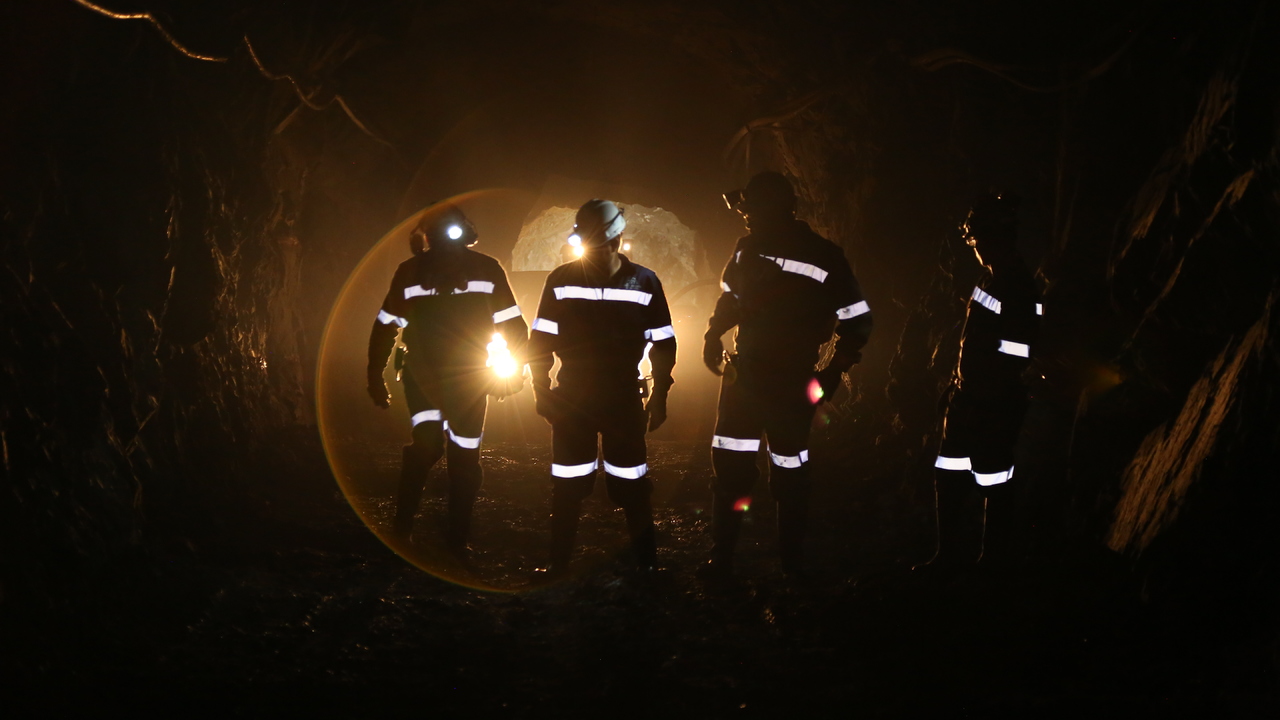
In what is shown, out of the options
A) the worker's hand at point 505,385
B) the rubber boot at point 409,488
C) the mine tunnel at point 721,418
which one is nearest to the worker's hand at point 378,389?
the rubber boot at point 409,488

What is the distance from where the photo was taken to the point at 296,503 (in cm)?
512

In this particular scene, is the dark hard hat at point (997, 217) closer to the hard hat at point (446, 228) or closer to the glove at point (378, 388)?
the hard hat at point (446, 228)

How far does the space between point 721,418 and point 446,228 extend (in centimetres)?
176

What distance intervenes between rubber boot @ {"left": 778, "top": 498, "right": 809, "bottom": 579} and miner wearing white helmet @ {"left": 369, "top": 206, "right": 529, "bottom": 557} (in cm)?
161

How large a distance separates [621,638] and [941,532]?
1.73 m

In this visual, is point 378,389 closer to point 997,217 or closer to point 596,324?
point 596,324

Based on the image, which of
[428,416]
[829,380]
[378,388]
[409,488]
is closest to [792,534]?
[829,380]

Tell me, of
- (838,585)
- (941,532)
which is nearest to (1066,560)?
(941,532)

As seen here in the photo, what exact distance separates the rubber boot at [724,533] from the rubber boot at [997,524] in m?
1.20

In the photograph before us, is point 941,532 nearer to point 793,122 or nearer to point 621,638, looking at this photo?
point 621,638

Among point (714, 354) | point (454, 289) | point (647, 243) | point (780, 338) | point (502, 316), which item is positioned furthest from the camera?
point (647, 243)

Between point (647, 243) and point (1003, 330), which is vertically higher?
point (647, 243)

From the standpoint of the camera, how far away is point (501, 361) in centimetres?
408

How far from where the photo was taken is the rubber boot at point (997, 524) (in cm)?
352
